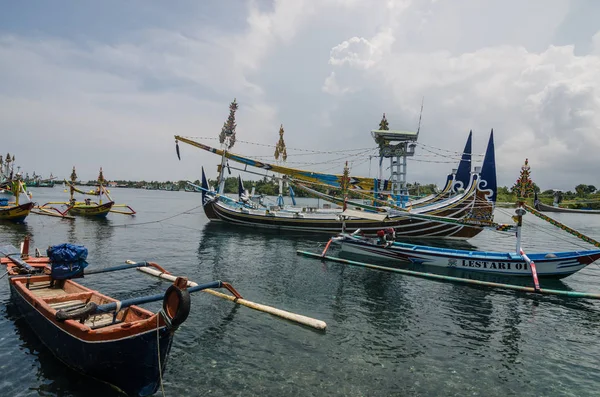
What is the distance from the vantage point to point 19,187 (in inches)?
1786

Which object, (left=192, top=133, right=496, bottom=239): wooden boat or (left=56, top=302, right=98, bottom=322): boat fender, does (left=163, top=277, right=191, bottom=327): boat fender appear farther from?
(left=192, top=133, right=496, bottom=239): wooden boat

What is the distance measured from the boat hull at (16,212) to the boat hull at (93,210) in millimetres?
11020

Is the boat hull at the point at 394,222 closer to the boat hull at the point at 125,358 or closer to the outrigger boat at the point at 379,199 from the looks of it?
the outrigger boat at the point at 379,199

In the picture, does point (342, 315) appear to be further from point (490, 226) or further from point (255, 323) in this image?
point (490, 226)

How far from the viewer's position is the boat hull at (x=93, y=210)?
53.0 metres

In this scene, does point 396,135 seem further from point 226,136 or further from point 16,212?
point 16,212

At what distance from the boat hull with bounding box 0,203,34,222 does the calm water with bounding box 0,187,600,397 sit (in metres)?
25.7

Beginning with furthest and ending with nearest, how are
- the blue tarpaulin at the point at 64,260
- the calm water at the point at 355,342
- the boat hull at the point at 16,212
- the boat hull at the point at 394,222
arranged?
the boat hull at the point at 16,212, the boat hull at the point at 394,222, the blue tarpaulin at the point at 64,260, the calm water at the point at 355,342

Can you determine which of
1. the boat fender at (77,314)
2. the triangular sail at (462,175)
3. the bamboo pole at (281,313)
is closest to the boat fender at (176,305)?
the boat fender at (77,314)

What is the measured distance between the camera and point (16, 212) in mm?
41656

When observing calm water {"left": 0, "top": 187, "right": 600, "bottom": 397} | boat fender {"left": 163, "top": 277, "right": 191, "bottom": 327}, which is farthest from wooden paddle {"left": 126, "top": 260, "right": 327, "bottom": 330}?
boat fender {"left": 163, "top": 277, "right": 191, "bottom": 327}

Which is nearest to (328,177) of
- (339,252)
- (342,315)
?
(339,252)

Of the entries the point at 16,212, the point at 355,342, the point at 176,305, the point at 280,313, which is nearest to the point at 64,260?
the point at 176,305

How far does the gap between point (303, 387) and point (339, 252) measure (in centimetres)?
2209
